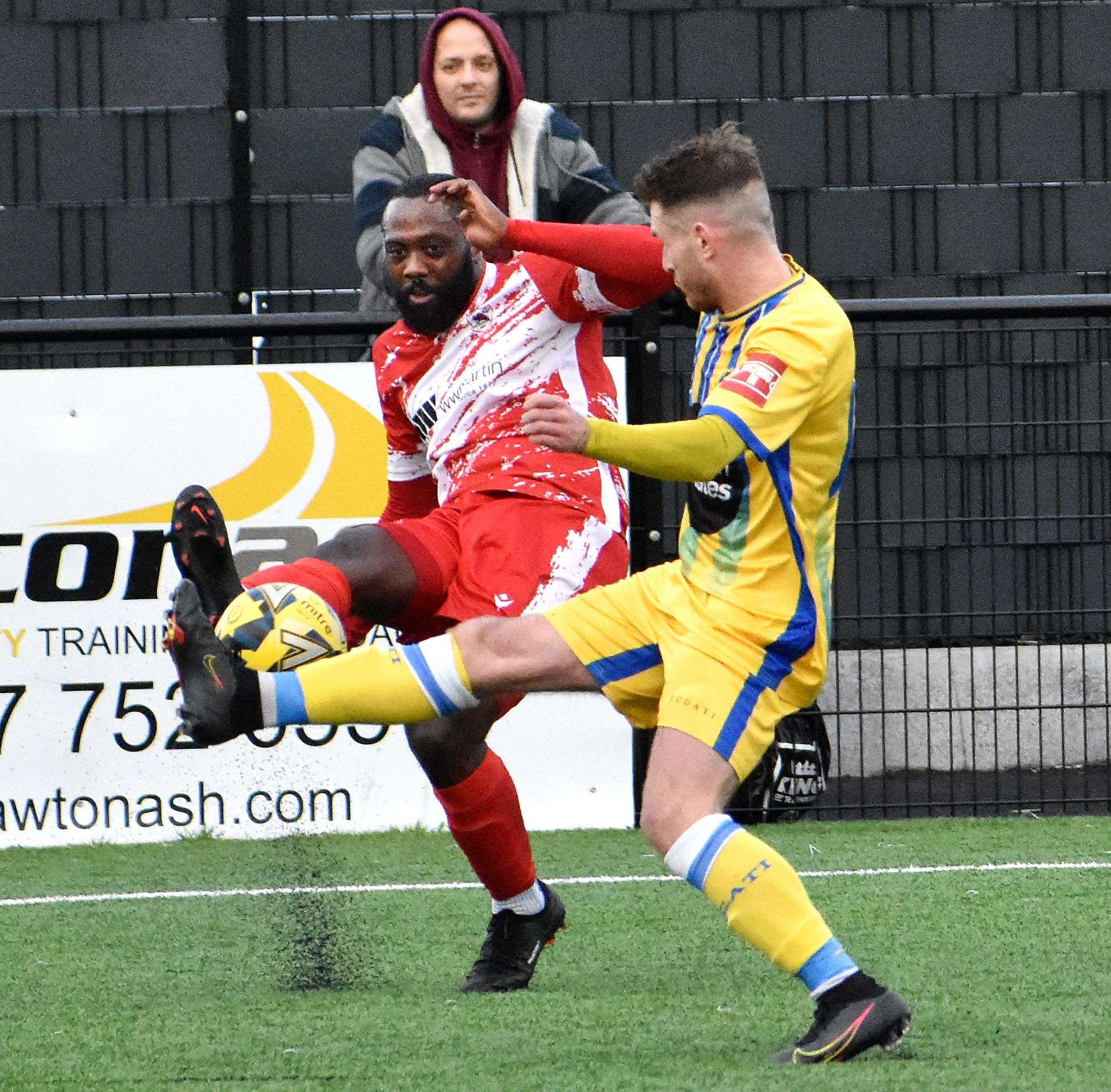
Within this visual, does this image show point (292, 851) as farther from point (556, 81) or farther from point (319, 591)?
point (556, 81)

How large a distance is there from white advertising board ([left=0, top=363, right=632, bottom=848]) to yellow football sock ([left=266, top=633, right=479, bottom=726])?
272 cm

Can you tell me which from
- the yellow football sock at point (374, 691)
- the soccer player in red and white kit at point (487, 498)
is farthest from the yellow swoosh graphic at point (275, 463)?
the yellow football sock at point (374, 691)

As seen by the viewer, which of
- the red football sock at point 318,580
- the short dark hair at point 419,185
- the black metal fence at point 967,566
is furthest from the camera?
the black metal fence at point 967,566

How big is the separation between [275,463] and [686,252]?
2.98 meters

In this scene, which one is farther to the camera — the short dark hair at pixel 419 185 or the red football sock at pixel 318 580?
the short dark hair at pixel 419 185

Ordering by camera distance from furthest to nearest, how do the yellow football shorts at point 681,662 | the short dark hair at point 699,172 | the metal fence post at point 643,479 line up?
the metal fence post at point 643,479 < the short dark hair at point 699,172 < the yellow football shorts at point 681,662

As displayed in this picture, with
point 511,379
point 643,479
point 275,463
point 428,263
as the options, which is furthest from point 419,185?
point 643,479

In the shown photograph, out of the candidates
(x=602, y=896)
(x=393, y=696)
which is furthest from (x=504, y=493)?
(x=602, y=896)

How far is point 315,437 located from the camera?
6609 mm

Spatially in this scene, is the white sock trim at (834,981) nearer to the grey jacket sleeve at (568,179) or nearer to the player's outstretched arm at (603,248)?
the player's outstretched arm at (603,248)

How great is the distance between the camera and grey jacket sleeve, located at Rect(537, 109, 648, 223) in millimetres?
6027

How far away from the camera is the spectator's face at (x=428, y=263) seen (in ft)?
15.2

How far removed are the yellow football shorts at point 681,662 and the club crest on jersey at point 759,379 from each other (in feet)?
1.26

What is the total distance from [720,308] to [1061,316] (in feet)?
11.2
